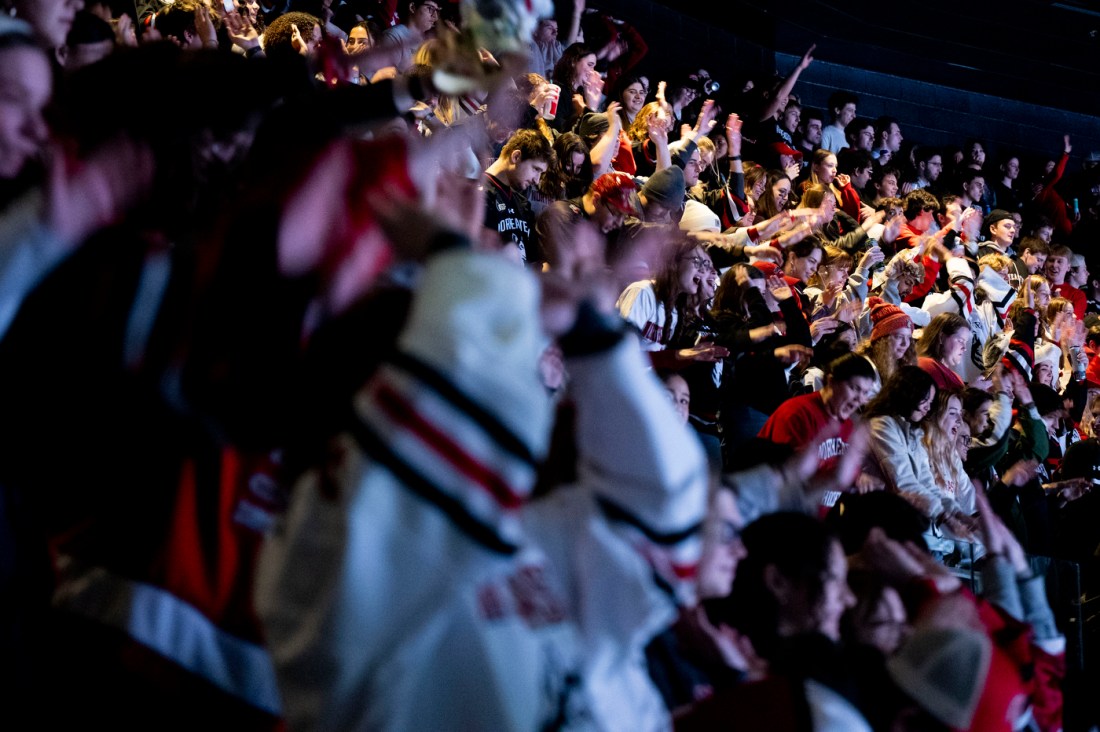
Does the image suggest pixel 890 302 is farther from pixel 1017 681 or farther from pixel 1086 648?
pixel 1017 681

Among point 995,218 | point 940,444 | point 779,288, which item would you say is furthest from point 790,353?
point 995,218

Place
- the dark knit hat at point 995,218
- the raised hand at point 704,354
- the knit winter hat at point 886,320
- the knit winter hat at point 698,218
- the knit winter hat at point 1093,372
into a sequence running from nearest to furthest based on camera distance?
the raised hand at point 704,354 < the knit winter hat at point 886,320 < the knit winter hat at point 698,218 < the knit winter hat at point 1093,372 < the dark knit hat at point 995,218

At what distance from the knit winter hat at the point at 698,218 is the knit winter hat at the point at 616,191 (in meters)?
0.59

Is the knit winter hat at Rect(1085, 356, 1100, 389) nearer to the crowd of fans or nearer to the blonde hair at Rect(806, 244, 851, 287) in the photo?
the blonde hair at Rect(806, 244, 851, 287)

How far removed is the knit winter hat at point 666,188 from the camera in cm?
604

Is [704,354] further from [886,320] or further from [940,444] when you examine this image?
[886,320]

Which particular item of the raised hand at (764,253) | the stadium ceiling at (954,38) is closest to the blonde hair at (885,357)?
the raised hand at (764,253)

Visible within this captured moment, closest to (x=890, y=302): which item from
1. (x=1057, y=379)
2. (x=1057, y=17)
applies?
(x=1057, y=379)

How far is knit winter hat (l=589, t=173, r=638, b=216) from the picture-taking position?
5512mm

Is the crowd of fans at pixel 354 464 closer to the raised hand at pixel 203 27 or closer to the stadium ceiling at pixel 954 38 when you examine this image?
the raised hand at pixel 203 27

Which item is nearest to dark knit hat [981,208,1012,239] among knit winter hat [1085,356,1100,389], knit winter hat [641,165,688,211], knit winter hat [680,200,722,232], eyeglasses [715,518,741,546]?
knit winter hat [1085,356,1100,389]

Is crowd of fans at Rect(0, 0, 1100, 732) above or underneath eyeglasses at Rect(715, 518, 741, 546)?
above

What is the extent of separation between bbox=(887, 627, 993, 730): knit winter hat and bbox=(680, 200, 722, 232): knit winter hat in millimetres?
4107

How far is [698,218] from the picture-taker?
21.6 ft
